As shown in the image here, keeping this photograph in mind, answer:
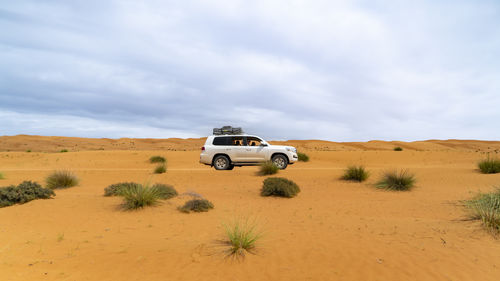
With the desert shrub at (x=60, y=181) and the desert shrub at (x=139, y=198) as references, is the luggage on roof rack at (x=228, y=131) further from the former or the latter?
the desert shrub at (x=139, y=198)

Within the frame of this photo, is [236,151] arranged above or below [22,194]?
above

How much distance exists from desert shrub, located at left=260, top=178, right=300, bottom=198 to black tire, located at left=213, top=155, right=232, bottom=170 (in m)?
5.26

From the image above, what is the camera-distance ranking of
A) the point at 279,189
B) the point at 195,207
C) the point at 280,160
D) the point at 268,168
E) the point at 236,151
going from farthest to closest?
the point at 280,160, the point at 236,151, the point at 268,168, the point at 279,189, the point at 195,207

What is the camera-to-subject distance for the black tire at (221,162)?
56.8ft

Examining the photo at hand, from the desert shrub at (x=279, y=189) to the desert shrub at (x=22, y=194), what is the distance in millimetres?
8116

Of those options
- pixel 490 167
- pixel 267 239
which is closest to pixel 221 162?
pixel 267 239

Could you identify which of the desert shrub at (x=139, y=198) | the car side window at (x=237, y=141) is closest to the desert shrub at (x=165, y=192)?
the desert shrub at (x=139, y=198)

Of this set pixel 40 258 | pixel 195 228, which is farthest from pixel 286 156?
pixel 40 258

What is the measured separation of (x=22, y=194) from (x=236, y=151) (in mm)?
9854

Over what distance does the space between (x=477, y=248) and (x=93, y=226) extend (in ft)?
28.2

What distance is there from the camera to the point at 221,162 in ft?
57.1

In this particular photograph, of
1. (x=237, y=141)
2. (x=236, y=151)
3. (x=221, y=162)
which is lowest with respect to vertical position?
(x=221, y=162)

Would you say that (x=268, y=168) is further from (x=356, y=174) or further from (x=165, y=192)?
(x=165, y=192)

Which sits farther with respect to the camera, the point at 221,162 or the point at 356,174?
the point at 221,162
